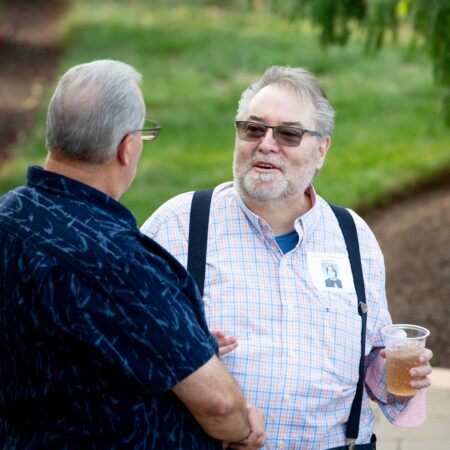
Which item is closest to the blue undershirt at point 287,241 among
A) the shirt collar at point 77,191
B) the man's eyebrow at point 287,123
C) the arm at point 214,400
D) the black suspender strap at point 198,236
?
the black suspender strap at point 198,236

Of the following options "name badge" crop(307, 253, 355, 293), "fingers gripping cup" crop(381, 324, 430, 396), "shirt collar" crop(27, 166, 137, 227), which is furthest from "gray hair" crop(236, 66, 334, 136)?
"shirt collar" crop(27, 166, 137, 227)

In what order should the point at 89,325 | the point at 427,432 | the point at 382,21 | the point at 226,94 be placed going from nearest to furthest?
the point at 89,325 < the point at 427,432 < the point at 382,21 < the point at 226,94

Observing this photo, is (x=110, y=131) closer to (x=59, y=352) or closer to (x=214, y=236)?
(x=59, y=352)

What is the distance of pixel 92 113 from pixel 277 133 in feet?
3.53

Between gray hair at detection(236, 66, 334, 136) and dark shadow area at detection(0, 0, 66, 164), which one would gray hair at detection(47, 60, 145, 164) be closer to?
gray hair at detection(236, 66, 334, 136)

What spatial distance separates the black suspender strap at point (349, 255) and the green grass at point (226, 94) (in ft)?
15.2

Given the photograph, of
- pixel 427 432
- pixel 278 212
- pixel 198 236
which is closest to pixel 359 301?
pixel 278 212

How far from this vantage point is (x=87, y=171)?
103 inches

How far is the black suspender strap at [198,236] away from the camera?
11.1 ft

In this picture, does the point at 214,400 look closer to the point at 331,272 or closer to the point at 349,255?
the point at 331,272

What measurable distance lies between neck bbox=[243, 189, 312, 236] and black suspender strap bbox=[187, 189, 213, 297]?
0.14m

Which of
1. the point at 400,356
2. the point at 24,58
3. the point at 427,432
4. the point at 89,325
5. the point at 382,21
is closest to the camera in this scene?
the point at 89,325

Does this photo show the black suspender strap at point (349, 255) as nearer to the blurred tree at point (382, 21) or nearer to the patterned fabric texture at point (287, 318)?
the patterned fabric texture at point (287, 318)

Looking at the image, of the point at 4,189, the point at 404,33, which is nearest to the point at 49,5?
the point at 404,33
